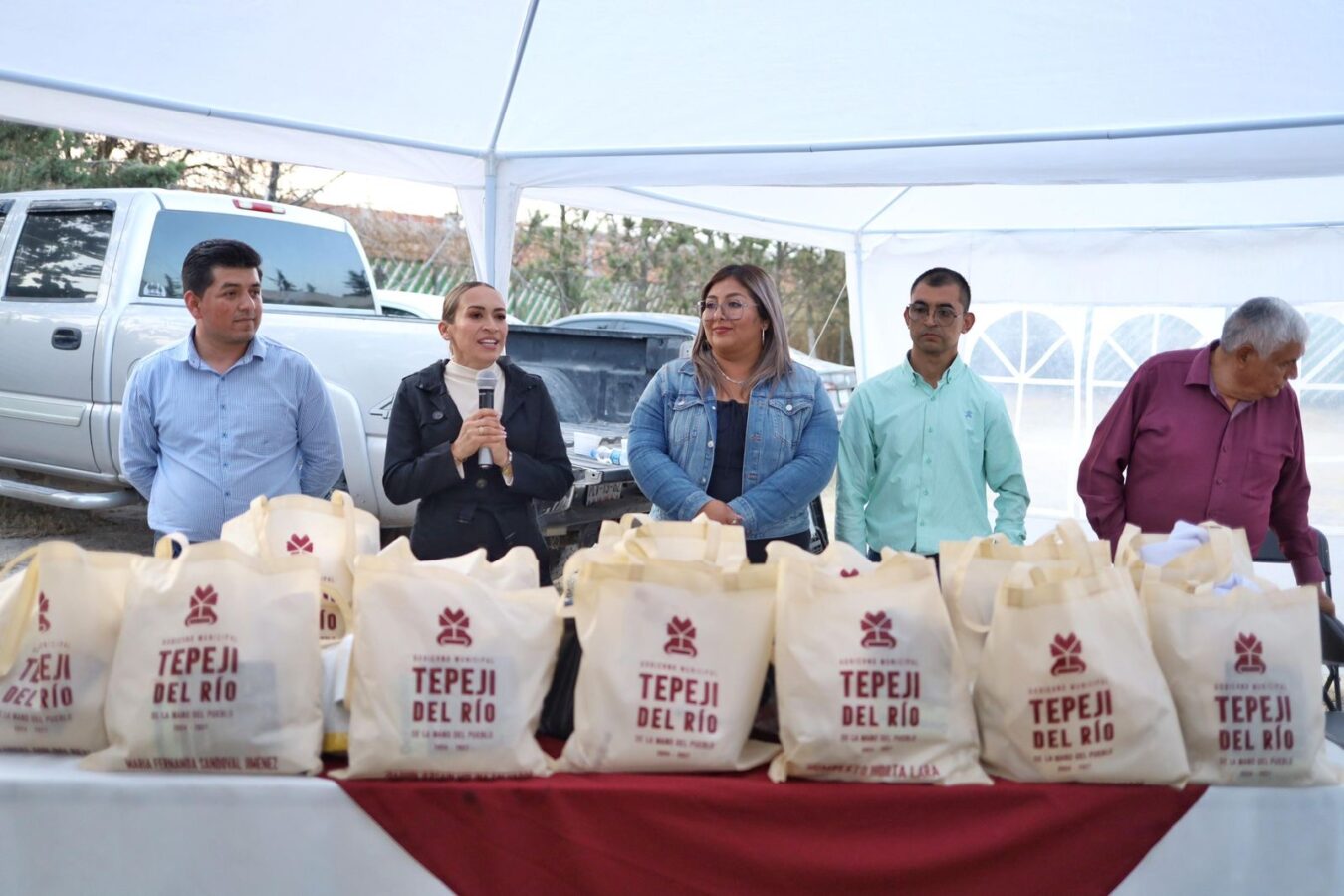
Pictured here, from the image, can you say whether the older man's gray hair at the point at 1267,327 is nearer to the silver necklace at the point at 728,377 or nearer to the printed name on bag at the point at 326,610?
the silver necklace at the point at 728,377


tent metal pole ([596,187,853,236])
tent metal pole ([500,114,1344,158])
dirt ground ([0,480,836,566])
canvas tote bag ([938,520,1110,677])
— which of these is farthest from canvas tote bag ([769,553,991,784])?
dirt ground ([0,480,836,566])

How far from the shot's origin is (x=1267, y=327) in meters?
3.03

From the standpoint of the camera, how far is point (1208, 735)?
2.05 metres

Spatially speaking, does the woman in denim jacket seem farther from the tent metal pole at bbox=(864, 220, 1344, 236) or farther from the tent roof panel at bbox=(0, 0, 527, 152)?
the tent metal pole at bbox=(864, 220, 1344, 236)

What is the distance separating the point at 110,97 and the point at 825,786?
12.3ft

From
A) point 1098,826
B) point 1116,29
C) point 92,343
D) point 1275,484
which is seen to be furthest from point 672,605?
point 92,343

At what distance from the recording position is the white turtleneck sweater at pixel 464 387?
3.21m

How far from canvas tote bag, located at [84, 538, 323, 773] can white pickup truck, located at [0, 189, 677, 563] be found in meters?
3.12

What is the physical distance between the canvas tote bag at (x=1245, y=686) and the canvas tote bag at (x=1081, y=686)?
2.6 inches

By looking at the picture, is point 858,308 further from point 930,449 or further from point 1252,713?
point 1252,713

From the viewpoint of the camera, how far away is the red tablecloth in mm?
1979

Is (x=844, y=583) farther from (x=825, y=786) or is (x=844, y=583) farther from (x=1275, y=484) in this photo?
(x=1275, y=484)

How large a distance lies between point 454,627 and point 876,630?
2.58 ft

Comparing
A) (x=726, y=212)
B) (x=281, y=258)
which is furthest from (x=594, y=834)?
(x=726, y=212)
